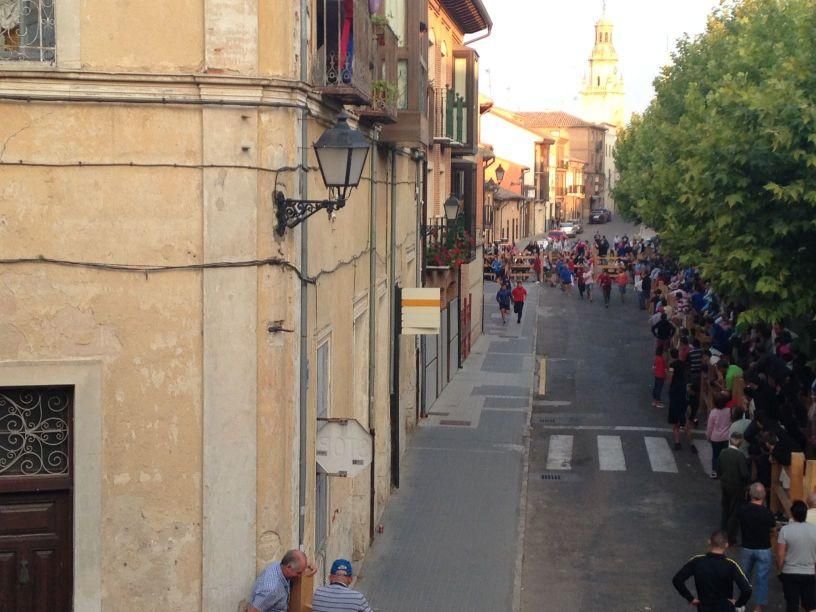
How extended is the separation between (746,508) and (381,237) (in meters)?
5.46

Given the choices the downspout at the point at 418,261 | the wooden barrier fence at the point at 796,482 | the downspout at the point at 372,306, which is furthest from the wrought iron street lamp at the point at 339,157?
the downspout at the point at 418,261

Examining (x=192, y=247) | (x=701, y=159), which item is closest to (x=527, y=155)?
(x=701, y=159)

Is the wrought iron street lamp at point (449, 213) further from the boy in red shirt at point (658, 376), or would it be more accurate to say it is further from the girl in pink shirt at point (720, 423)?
the girl in pink shirt at point (720, 423)

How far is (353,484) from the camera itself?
13422mm

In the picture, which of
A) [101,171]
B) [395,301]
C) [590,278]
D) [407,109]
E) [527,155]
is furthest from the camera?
[527,155]

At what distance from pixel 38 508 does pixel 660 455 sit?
12.9 metres

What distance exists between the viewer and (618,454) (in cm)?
1947

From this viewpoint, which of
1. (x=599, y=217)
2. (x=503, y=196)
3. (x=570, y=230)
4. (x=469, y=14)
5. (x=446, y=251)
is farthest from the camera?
(x=599, y=217)

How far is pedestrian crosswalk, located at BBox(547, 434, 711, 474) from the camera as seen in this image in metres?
18.6


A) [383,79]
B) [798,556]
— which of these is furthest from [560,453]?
[383,79]

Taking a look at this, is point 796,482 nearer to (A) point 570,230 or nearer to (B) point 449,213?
(B) point 449,213

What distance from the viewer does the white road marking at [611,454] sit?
18.6 m

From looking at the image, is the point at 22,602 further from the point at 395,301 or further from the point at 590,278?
the point at 590,278

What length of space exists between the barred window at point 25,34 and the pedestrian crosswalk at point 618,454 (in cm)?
1216
